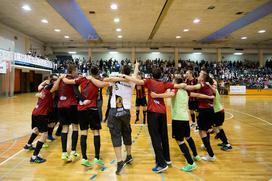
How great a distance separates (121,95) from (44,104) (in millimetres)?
1663

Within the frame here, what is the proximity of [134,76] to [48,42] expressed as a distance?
84.0ft

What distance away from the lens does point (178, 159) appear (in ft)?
14.8

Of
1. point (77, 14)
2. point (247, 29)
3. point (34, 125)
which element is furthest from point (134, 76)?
point (247, 29)

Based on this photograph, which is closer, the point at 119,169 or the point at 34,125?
the point at 119,169

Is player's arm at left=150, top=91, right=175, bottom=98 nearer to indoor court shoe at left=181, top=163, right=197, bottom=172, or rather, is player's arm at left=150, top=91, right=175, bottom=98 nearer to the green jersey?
the green jersey

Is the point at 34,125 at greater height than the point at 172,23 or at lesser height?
lesser

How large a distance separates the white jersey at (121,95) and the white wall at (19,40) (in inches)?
602

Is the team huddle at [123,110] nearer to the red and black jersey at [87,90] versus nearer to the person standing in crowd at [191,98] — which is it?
the red and black jersey at [87,90]

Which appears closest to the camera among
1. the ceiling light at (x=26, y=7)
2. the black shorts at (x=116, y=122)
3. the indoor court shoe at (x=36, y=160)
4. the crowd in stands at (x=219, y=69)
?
the black shorts at (x=116, y=122)

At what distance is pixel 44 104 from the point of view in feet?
14.5

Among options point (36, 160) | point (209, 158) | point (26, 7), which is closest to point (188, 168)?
point (209, 158)

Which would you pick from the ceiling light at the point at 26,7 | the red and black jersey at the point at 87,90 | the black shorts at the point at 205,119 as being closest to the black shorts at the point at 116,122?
the red and black jersey at the point at 87,90

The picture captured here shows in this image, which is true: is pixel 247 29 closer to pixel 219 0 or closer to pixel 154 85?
pixel 219 0

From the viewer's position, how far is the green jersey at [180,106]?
3962 millimetres
